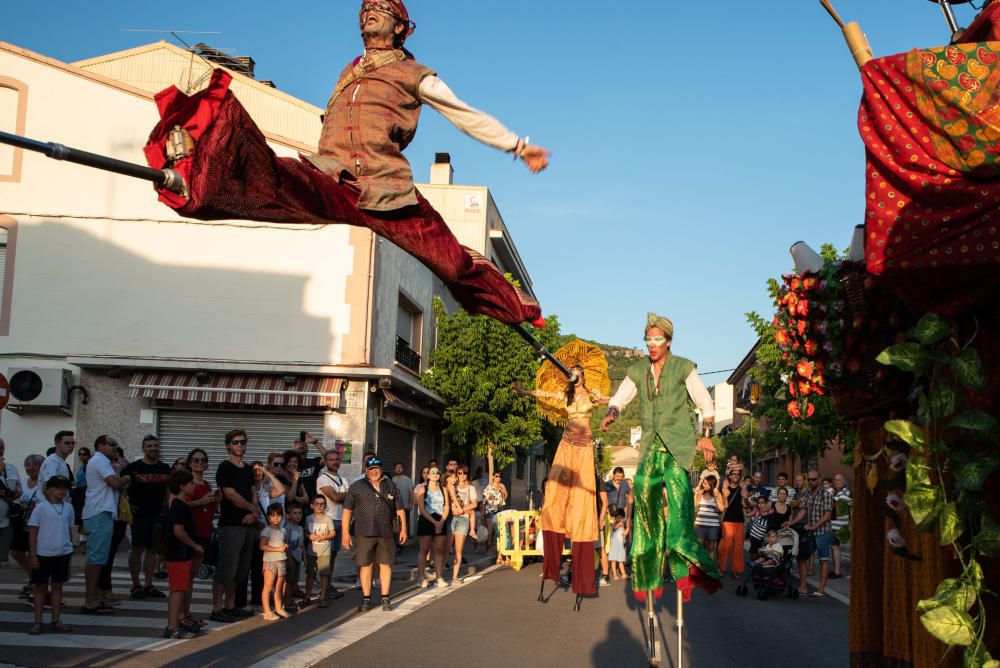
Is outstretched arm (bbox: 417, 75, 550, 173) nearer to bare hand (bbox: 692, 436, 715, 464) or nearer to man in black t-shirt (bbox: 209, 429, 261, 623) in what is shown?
bare hand (bbox: 692, 436, 715, 464)

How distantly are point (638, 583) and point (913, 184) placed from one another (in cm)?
497

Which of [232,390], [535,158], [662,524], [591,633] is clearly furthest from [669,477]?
[232,390]

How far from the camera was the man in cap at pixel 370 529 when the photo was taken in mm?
11250

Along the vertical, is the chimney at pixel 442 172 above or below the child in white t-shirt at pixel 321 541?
above

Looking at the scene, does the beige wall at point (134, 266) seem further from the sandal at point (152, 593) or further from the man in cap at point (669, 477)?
the man in cap at point (669, 477)

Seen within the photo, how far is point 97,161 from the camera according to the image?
3.56 meters

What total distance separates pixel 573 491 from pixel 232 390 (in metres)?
11.2

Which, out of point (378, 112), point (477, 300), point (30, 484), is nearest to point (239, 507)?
point (30, 484)

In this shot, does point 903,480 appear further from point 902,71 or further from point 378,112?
point 378,112

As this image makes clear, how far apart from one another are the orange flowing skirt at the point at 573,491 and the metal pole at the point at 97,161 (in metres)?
7.54

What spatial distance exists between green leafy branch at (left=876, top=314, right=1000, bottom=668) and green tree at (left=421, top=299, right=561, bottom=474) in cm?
2333

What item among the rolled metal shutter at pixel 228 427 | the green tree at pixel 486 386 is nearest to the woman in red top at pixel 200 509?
the rolled metal shutter at pixel 228 427

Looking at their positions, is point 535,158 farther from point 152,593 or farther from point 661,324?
point 152,593

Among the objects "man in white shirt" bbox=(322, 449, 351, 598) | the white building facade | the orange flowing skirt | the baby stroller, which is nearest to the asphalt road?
the baby stroller
